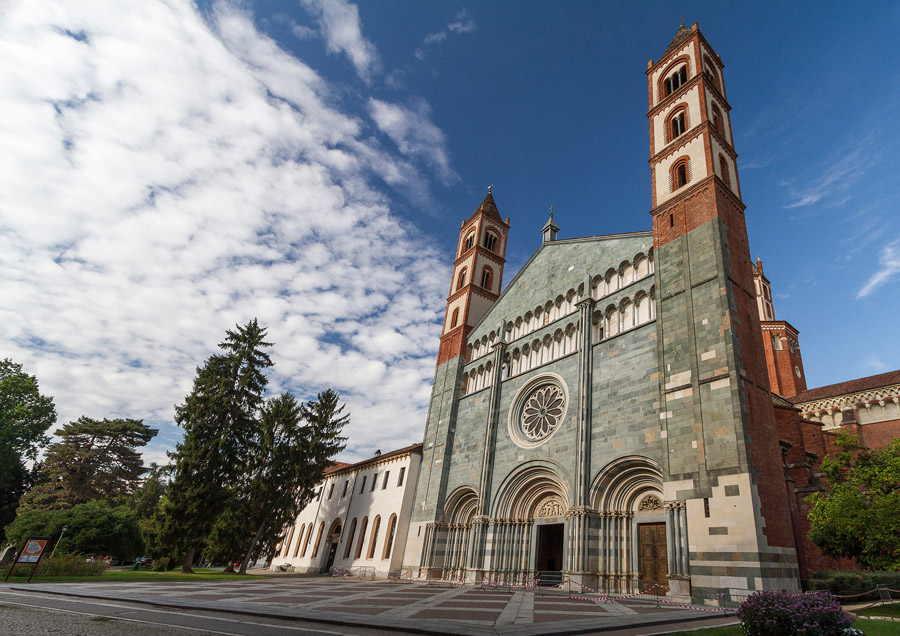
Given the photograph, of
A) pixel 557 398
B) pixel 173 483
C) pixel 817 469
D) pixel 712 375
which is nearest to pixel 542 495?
pixel 557 398

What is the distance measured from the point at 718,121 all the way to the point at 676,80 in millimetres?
4149

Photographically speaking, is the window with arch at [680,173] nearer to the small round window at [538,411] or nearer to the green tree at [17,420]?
the small round window at [538,411]

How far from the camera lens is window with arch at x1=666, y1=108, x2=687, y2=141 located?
24344 mm

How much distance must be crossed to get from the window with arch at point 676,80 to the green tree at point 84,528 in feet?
145

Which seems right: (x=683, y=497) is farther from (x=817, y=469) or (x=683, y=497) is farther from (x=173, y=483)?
(x=173, y=483)

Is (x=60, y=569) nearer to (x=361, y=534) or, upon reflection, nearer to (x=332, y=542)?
(x=361, y=534)

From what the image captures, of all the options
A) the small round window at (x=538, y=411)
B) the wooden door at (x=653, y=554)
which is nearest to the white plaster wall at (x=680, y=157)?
the small round window at (x=538, y=411)

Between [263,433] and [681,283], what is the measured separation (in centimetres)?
2698

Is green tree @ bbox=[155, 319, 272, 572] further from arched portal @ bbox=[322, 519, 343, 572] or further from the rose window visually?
the rose window

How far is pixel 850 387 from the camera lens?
33125 millimetres

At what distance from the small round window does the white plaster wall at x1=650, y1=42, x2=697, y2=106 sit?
1732cm

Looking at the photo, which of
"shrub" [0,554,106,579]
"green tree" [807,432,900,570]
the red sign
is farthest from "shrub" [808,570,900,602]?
"shrub" [0,554,106,579]

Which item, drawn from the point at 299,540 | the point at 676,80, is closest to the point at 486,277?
the point at 676,80

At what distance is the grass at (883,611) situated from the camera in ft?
38.1
